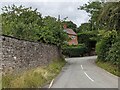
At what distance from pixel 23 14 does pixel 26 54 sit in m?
20.6

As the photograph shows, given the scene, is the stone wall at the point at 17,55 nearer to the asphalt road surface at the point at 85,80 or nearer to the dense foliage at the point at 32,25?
the asphalt road surface at the point at 85,80

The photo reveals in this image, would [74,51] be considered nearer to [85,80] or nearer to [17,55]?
[85,80]

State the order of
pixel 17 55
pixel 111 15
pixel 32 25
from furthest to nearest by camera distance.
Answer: pixel 32 25, pixel 111 15, pixel 17 55

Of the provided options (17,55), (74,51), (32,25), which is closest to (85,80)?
(17,55)

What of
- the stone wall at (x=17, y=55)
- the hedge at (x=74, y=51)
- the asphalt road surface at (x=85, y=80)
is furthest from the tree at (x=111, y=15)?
the hedge at (x=74, y=51)

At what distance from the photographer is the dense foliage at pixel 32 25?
96.3ft

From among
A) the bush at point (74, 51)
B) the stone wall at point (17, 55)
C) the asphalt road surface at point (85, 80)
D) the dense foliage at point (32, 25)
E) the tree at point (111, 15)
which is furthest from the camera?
the bush at point (74, 51)

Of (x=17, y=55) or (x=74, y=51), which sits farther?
(x=74, y=51)

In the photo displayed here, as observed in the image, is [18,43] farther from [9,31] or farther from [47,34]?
[47,34]

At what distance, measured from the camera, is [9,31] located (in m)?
27.6

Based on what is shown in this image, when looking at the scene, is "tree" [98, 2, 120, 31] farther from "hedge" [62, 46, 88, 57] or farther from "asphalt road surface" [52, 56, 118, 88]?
"hedge" [62, 46, 88, 57]

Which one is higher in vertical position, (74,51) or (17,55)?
(17,55)

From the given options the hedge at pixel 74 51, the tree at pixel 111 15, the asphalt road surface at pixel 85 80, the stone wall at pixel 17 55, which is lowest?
the hedge at pixel 74 51

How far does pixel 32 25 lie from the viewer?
35.8 m
